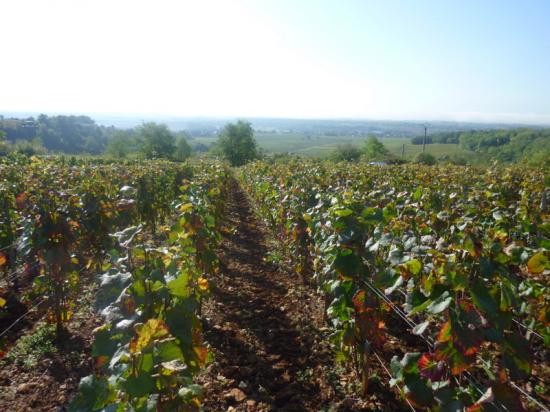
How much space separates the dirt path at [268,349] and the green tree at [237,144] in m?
57.8

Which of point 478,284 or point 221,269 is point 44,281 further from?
point 478,284

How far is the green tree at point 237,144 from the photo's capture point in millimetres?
64250

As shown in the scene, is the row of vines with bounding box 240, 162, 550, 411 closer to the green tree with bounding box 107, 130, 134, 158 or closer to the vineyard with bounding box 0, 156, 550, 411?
the vineyard with bounding box 0, 156, 550, 411

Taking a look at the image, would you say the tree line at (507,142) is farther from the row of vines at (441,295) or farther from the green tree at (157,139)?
the row of vines at (441,295)

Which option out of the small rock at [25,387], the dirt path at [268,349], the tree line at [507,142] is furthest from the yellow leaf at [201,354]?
the tree line at [507,142]

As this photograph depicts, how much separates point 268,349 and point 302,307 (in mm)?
1138

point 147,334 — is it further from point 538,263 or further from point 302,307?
point 302,307

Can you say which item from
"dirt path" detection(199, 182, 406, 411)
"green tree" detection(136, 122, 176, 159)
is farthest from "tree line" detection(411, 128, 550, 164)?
"dirt path" detection(199, 182, 406, 411)

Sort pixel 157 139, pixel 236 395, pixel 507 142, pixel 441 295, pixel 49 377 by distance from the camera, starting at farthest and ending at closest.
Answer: pixel 507 142
pixel 157 139
pixel 49 377
pixel 236 395
pixel 441 295

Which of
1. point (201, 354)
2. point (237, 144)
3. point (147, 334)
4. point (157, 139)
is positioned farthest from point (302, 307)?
point (157, 139)

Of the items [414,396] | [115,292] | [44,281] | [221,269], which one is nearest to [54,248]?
[44,281]

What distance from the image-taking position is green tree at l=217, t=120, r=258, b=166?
6425cm

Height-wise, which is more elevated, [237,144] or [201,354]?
[201,354]

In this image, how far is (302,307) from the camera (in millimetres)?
5570
